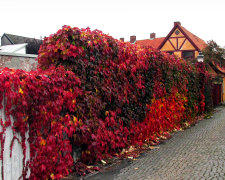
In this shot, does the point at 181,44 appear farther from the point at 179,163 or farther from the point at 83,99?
the point at 83,99

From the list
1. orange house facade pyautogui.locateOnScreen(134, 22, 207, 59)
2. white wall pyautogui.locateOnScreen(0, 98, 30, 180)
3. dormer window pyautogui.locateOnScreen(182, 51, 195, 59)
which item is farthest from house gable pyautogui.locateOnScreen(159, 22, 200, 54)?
white wall pyautogui.locateOnScreen(0, 98, 30, 180)

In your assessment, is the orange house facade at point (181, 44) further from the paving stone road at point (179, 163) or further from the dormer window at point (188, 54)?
the paving stone road at point (179, 163)

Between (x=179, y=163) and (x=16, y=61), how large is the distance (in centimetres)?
694

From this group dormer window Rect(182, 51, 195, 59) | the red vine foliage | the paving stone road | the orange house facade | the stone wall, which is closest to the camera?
the red vine foliage

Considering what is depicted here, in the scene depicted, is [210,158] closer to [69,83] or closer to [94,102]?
[94,102]

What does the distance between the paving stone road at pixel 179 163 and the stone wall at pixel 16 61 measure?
233 inches

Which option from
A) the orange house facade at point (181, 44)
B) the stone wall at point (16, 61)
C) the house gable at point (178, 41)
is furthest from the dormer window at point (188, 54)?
the stone wall at point (16, 61)

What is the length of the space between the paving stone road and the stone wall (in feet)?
19.4

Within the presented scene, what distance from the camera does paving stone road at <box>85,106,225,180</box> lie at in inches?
194

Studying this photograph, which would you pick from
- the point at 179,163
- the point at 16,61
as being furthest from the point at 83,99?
the point at 16,61

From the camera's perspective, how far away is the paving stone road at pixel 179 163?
4938 mm

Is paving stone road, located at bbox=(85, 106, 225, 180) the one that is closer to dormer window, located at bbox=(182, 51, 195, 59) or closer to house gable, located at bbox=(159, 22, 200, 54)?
dormer window, located at bbox=(182, 51, 195, 59)

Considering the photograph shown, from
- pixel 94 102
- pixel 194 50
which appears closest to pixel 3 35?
pixel 194 50

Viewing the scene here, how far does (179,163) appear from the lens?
577 centimetres
